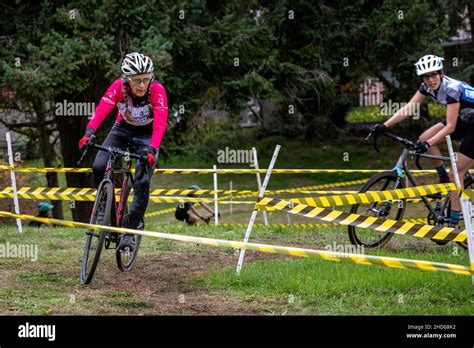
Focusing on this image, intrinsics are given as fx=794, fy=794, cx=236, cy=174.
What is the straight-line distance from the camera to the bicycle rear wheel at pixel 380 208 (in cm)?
924

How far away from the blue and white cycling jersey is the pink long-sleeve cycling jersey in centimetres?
315

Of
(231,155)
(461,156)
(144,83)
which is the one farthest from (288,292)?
(231,155)

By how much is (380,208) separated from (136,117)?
10.3ft

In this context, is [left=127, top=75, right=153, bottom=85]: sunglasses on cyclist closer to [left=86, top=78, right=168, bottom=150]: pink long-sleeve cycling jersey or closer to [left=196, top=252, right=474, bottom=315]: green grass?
[left=86, top=78, right=168, bottom=150]: pink long-sleeve cycling jersey

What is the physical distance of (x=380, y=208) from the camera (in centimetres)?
934

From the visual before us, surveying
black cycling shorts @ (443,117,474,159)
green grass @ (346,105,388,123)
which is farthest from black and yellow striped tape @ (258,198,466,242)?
green grass @ (346,105,388,123)

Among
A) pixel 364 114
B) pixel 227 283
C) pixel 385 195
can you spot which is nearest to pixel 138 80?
pixel 227 283

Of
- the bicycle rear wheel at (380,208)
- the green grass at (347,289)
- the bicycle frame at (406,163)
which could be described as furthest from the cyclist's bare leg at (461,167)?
the green grass at (347,289)

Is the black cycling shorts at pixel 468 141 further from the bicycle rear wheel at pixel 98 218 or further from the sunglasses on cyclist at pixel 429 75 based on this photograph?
the bicycle rear wheel at pixel 98 218

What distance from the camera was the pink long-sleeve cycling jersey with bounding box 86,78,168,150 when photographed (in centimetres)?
784

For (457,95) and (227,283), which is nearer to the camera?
(227,283)

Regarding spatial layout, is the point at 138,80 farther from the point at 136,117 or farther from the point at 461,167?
the point at 461,167

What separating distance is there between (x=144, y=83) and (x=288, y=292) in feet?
8.18
